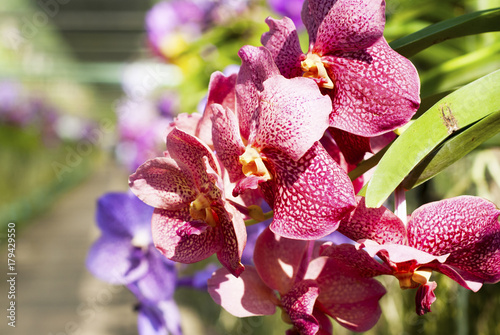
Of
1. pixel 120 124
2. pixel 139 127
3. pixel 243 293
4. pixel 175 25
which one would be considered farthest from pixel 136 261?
pixel 120 124

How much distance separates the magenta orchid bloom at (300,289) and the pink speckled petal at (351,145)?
0.19 ft

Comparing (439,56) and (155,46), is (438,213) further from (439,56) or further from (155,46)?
(155,46)

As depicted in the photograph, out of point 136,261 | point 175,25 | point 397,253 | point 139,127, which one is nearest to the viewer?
point 397,253

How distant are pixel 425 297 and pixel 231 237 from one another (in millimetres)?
96

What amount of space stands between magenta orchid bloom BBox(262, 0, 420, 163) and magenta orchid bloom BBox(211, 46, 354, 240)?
22 mm

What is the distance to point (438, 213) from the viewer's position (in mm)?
237

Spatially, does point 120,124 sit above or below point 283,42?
below

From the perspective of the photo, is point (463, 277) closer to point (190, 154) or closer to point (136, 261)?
point (190, 154)

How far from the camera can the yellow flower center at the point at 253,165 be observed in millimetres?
225

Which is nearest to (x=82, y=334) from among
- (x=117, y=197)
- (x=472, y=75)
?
(x=117, y=197)

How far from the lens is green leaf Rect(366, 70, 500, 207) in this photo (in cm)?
21

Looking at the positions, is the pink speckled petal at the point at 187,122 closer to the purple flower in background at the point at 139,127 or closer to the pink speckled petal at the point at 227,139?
the pink speckled petal at the point at 227,139

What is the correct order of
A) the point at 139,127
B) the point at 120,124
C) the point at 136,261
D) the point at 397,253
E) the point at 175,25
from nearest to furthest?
the point at 397,253 → the point at 136,261 → the point at 175,25 → the point at 139,127 → the point at 120,124

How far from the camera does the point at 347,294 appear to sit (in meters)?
0.26
